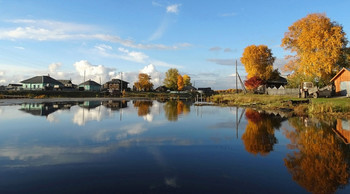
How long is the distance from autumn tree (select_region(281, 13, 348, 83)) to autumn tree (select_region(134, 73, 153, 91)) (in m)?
82.4

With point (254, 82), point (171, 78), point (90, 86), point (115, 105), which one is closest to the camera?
point (115, 105)

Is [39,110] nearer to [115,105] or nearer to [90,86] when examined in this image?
[115,105]

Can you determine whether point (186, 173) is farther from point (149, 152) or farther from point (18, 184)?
point (18, 184)

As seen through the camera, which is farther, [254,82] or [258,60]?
[258,60]

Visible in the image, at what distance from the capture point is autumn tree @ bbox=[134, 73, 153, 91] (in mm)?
115312

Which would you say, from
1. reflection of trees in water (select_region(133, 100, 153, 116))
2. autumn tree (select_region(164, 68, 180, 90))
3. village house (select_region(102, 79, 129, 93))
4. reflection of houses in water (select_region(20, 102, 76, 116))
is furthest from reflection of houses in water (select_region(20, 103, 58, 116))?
autumn tree (select_region(164, 68, 180, 90))

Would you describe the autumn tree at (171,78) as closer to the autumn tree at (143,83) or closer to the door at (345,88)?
the autumn tree at (143,83)

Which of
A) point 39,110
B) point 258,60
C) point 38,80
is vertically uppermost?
point 258,60

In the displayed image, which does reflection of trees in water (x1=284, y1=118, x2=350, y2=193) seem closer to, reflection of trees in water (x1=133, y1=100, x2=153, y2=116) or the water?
the water

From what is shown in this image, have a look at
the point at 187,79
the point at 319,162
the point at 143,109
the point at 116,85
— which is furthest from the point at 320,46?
the point at 187,79

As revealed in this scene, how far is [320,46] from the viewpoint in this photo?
36219mm

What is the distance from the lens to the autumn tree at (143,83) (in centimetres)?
11531

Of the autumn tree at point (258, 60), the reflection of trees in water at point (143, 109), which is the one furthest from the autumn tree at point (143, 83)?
the reflection of trees in water at point (143, 109)

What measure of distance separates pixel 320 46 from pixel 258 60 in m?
27.0
